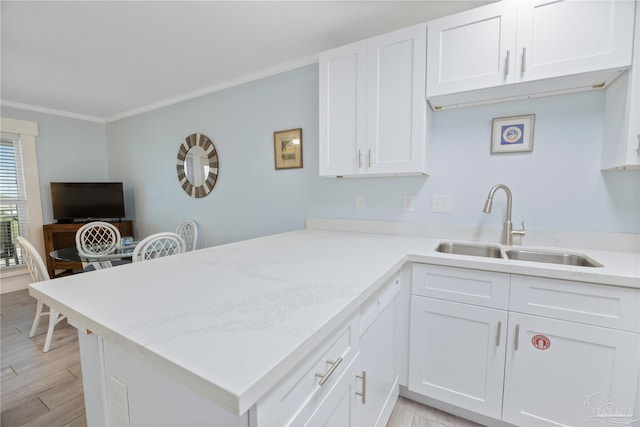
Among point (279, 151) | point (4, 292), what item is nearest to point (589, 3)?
point (279, 151)

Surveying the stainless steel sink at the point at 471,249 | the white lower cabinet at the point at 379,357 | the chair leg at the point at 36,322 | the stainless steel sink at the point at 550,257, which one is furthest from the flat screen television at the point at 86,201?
the stainless steel sink at the point at 550,257

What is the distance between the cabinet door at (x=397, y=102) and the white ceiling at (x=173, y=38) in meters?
0.26

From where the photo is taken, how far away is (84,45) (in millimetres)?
2150

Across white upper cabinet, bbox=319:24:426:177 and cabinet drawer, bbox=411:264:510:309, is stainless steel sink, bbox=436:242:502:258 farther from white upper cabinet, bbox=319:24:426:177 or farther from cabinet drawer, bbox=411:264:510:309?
white upper cabinet, bbox=319:24:426:177

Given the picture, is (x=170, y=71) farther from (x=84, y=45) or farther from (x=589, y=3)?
(x=589, y=3)

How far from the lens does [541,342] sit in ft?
4.12

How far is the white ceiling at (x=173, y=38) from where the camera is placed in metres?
1.73

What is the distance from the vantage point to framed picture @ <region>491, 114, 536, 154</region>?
166cm

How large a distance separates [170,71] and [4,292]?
3514 millimetres

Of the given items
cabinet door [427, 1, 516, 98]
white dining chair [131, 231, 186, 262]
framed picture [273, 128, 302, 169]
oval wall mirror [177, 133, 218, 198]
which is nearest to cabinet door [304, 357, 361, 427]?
cabinet door [427, 1, 516, 98]

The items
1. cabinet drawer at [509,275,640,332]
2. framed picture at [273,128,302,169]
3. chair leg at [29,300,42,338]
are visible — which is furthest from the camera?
framed picture at [273,128,302,169]

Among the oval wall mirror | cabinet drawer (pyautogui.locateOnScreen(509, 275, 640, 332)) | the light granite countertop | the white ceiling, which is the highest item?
the white ceiling

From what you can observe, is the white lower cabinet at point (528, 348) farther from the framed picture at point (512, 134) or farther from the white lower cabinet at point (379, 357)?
the framed picture at point (512, 134)

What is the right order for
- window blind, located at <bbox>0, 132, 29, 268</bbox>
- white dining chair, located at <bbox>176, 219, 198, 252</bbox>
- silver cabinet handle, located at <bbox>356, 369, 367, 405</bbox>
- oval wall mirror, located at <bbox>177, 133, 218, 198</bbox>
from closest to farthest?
silver cabinet handle, located at <bbox>356, 369, 367, 405</bbox> < oval wall mirror, located at <bbox>177, 133, 218, 198</bbox> < white dining chair, located at <bbox>176, 219, 198, 252</bbox> < window blind, located at <bbox>0, 132, 29, 268</bbox>
